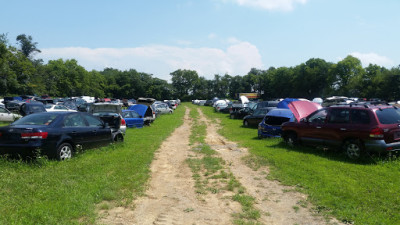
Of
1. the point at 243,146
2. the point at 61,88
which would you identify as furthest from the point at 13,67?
the point at 243,146

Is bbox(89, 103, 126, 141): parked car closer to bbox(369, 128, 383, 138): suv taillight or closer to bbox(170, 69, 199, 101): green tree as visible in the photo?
bbox(369, 128, 383, 138): suv taillight

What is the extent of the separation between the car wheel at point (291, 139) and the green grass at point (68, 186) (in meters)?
5.97

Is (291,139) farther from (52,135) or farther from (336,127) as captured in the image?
(52,135)

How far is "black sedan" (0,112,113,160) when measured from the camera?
7484 millimetres

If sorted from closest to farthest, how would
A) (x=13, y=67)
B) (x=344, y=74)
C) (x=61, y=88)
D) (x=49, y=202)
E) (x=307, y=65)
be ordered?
(x=49, y=202), (x=13, y=67), (x=344, y=74), (x=61, y=88), (x=307, y=65)

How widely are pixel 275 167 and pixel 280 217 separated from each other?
11.8ft

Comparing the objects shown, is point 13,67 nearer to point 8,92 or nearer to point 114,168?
point 8,92

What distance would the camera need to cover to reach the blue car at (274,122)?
1409cm

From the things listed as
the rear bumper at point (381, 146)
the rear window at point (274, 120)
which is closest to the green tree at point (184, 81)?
the rear window at point (274, 120)

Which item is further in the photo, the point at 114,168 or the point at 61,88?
the point at 61,88

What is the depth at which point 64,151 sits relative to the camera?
833 cm

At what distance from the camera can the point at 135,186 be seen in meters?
6.27

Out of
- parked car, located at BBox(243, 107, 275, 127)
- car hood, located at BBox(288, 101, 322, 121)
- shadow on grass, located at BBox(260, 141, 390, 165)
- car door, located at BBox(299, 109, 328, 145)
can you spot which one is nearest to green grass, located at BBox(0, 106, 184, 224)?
shadow on grass, located at BBox(260, 141, 390, 165)

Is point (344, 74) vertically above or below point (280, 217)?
above
